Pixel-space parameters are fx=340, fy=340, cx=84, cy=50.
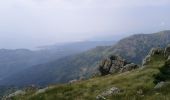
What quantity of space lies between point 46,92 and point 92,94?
869 centimetres

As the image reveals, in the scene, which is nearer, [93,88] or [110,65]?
[93,88]

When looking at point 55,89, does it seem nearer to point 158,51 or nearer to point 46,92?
point 46,92

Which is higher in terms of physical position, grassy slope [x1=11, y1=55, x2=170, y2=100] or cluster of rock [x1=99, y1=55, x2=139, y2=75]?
grassy slope [x1=11, y1=55, x2=170, y2=100]

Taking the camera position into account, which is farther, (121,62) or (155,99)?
(121,62)

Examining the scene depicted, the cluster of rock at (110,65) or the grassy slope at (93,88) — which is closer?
the grassy slope at (93,88)

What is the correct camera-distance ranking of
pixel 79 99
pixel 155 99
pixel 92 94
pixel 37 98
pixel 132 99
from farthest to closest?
pixel 37 98, pixel 92 94, pixel 79 99, pixel 132 99, pixel 155 99

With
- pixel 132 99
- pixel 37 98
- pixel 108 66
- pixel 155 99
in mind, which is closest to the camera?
pixel 155 99

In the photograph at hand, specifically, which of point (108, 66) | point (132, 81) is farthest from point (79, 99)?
point (108, 66)

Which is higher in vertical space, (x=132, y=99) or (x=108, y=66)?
(x=132, y=99)

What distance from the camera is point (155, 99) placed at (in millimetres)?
27891

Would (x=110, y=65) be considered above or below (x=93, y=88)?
below

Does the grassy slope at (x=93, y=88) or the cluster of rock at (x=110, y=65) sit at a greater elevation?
the grassy slope at (x=93, y=88)

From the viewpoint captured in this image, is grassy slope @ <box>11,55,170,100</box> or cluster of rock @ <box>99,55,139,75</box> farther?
cluster of rock @ <box>99,55,139,75</box>

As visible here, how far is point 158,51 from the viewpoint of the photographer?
8125 cm
